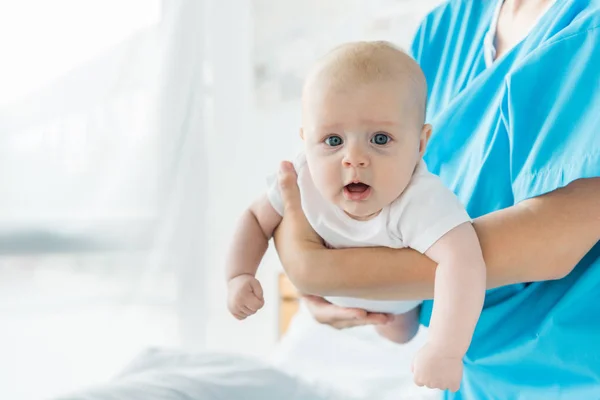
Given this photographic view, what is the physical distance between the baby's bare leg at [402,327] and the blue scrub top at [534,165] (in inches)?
1.5

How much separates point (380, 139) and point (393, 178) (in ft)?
0.17

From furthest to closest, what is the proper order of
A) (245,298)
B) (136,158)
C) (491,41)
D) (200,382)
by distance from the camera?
(136,158)
(200,382)
(491,41)
(245,298)

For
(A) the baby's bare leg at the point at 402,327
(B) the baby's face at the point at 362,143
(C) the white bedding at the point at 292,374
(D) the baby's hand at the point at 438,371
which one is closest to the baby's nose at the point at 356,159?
(B) the baby's face at the point at 362,143

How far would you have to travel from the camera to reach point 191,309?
8.32 feet

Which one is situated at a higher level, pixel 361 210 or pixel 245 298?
pixel 361 210

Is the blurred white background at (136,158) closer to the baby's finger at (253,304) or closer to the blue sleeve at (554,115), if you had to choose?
the baby's finger at (253,304)

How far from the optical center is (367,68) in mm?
892

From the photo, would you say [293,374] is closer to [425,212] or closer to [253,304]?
[253,304]

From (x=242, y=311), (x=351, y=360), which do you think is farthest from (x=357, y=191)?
(x=351, y=360)

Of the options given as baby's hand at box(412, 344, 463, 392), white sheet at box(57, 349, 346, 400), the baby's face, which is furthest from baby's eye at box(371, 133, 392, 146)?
white sheet at box(57, 349, 346, 400)

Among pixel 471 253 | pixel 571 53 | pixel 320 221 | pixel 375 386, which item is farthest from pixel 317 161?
pixel 375 386

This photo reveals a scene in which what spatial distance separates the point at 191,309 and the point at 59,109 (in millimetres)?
878

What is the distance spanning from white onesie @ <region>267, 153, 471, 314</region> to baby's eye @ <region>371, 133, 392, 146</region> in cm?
7

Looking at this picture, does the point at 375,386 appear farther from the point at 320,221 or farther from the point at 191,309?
the point at 191,309
